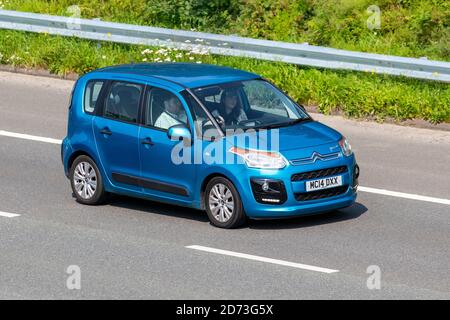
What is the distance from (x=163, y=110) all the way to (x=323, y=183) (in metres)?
2.04

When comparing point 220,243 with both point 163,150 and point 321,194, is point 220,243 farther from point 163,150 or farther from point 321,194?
point 163,150

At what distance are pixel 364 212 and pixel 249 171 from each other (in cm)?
174

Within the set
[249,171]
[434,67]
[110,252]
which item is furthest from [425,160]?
[110,252]

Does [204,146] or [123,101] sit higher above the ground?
[123,101]

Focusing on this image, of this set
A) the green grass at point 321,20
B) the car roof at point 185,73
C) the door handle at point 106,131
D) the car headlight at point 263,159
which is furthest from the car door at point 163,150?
the green grass at point 321,20

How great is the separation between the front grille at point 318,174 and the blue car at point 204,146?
11 mm

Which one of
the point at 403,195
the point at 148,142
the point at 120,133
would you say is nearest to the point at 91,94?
the point at 120,133

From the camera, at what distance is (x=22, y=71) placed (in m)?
22.6

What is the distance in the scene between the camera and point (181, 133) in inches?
555

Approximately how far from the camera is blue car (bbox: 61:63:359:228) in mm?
13797

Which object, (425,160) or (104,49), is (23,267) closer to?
(425,160)

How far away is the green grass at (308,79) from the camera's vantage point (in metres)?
19.0

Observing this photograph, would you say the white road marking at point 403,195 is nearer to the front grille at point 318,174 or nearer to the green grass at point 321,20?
the front grille at point 318,174

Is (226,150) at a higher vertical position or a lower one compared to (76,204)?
higher
